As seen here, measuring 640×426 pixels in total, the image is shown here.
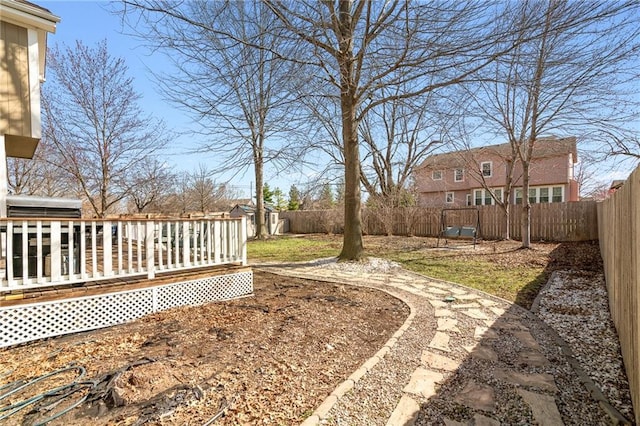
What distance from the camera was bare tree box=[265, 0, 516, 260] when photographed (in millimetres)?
4633

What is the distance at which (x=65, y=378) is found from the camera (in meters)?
2.38

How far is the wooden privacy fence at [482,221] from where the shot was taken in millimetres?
10953

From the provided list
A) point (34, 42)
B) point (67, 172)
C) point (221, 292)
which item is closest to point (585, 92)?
point (221, 292)

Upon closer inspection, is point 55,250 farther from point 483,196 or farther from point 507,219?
point 483,196

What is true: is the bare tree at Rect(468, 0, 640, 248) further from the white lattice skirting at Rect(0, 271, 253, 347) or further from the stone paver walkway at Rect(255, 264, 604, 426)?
the white lattice skirting at Rect(0, 271, 253, 347)

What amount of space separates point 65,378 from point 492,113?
443 inches

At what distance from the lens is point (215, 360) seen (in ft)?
8.62

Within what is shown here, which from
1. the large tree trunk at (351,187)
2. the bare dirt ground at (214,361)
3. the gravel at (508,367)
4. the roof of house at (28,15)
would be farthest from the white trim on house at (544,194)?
the roof of house at (28,15)

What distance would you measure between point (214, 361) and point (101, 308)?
6.00 ft

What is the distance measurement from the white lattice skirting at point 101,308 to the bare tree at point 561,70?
5505mm

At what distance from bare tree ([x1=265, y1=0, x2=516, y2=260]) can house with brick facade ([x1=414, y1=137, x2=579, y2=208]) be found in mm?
10565

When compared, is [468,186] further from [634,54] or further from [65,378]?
[65,378]

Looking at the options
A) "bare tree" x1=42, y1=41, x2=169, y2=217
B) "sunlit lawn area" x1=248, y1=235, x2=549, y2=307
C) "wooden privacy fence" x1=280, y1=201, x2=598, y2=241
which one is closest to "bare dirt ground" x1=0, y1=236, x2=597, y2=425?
"sunlit lawn area" x1=248, y1=235, x2=549, y2=307

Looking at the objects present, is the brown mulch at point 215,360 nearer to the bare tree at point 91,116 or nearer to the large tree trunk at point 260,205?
the bare tree at point 91,116
